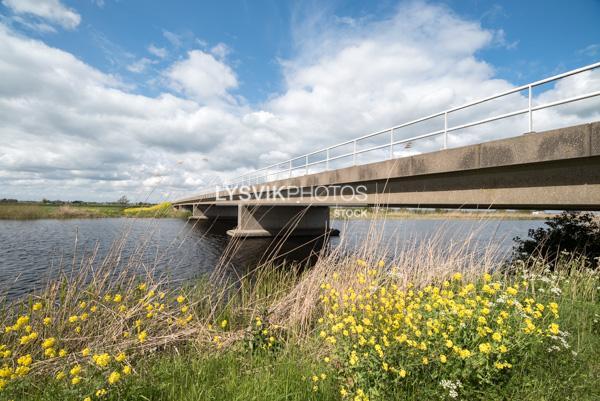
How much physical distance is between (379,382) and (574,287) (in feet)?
15.7

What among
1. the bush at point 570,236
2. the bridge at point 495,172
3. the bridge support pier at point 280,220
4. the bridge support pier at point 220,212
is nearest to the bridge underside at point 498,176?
the bridge at point 495,172

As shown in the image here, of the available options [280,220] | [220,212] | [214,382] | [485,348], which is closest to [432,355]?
[485,348]

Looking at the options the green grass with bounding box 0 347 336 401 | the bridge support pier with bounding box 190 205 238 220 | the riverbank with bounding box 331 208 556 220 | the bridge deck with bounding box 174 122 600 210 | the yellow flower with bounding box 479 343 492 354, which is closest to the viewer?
the yellow flower with bounding box 479 343 492 354

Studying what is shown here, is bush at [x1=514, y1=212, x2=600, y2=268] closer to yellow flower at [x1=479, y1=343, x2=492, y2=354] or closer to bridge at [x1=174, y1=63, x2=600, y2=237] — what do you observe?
bridge at [x1=174, y1=63, x2=600, y2=237]

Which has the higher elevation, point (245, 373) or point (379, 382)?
point (379, 382)

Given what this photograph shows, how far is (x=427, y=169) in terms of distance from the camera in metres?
7.84

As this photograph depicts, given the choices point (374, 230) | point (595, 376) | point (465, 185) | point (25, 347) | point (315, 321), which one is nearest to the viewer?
point (595, 376)

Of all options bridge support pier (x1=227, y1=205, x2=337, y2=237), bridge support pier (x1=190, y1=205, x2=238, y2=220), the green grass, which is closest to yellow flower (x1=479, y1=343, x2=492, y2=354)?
the green grass

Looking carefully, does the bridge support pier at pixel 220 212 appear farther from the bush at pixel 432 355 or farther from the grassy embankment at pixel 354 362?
the bush at pixel 432 355

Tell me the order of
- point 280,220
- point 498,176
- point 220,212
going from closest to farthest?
point 498,176
point 280,220
point 220,212

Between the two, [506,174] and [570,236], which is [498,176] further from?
[570,236]

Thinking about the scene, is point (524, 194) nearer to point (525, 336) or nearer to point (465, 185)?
point (465, 185)

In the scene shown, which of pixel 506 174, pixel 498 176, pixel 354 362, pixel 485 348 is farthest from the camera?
pixel 498 176

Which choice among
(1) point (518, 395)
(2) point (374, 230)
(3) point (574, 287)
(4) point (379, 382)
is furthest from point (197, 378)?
(3) point (574, 287)
